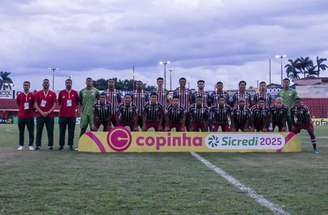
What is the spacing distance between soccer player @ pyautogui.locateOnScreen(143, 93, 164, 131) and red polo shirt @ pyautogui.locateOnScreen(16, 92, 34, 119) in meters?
3.27

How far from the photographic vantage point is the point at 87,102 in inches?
648

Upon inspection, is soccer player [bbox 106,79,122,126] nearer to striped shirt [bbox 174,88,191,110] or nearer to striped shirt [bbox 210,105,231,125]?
striped shirt [bbox 174,88,191,110]

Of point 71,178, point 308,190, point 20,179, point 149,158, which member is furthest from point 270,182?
point 149,158

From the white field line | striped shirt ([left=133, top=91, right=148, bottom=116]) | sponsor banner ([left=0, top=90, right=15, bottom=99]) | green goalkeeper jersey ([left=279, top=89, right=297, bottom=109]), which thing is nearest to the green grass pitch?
the white field line

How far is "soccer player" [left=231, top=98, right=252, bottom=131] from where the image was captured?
16542mm

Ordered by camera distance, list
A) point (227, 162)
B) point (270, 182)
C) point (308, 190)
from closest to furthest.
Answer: point (308, 190) → point (270, 182) → point (227, 162)

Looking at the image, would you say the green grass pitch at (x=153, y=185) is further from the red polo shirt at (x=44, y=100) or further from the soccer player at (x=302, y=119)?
the red polo shirt at (x=44, y=100)

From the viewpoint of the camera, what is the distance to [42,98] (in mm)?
16344

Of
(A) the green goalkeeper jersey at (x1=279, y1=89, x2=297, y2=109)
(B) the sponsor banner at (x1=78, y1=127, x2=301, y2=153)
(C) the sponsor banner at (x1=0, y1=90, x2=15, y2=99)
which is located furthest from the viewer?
(C) the sponsor banner at (x1=0, y1=90, x2=15, y2=99)

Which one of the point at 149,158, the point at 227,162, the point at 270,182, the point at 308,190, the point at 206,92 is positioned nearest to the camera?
the point at 308,190

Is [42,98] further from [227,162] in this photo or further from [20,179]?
[20,179]

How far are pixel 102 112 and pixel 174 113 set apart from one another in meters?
2.05

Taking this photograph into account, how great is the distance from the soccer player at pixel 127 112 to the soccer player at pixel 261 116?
341 cm

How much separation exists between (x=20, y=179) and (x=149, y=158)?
4865mm
